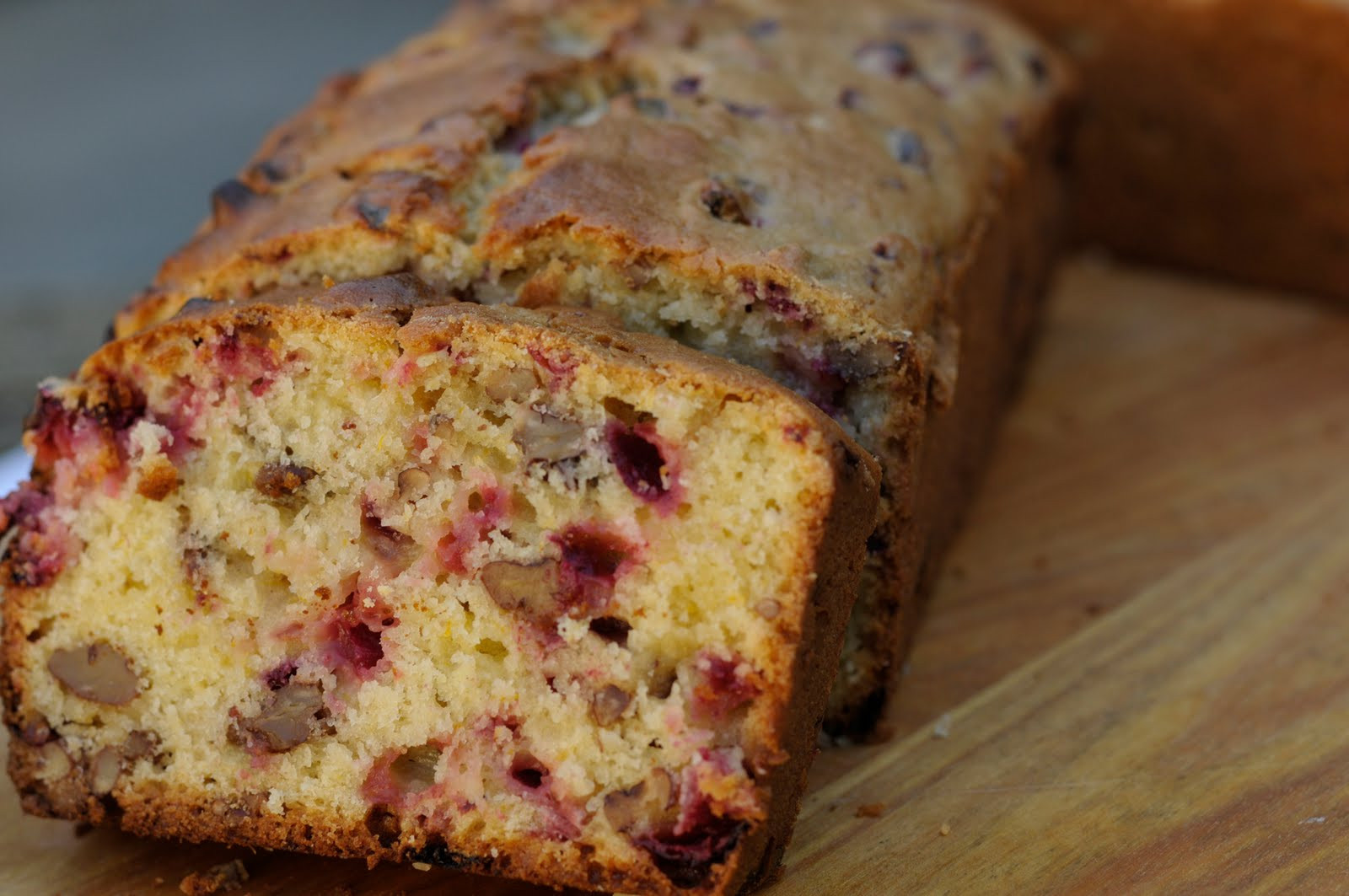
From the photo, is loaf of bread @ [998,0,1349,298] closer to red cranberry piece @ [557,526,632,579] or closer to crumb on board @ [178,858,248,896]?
red cranberry piece @ [557,526,632,579]

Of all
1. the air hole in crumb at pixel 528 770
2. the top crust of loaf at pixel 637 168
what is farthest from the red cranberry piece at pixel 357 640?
the top crust of loaf at pixel 637 168

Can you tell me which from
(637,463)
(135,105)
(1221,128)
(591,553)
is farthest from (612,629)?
(135,105)

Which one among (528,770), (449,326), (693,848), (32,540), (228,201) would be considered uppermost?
(228,201)

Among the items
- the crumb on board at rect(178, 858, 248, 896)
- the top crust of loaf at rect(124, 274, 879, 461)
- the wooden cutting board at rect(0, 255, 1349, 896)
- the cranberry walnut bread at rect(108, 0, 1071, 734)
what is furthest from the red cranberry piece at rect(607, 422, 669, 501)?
the crumb on board at rect(178, 858, 248, 896)

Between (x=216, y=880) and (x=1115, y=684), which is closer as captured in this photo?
(x=216, y=880)

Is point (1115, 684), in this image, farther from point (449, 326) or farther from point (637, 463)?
point (449, 326)
